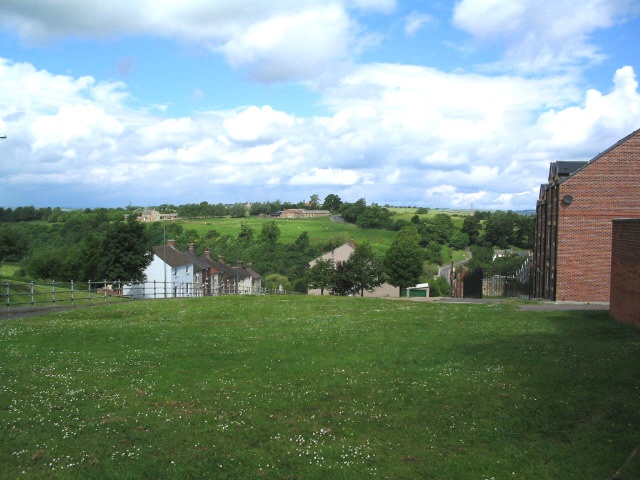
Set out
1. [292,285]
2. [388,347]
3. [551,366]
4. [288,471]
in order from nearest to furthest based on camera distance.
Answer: [288,471] → [551,366] → [388,347] → [292,285]

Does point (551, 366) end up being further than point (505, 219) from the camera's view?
No

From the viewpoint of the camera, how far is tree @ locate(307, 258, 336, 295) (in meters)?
69.0

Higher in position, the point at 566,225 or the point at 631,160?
the point at 631,160

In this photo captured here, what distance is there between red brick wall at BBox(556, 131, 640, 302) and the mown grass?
17.5 metres

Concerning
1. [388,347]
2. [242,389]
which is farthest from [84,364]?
[388,347]

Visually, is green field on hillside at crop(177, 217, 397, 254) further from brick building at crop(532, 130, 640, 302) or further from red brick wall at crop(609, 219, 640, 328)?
red brick wall at crop(609, 219, 640, 328)

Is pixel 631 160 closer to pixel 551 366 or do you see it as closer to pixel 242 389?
pixel 551 366

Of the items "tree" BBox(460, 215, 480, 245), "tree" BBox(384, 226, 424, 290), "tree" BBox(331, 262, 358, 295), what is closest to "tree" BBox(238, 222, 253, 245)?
"tree" BBox(460, 215, 480, 245)

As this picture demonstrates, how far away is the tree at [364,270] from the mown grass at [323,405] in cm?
4843

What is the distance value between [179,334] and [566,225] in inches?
1056

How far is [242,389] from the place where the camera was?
1179 centimetres

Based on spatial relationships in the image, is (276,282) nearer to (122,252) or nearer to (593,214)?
(122,252)

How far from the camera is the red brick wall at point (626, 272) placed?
60.8 ft

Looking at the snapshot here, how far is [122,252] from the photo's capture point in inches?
2800
